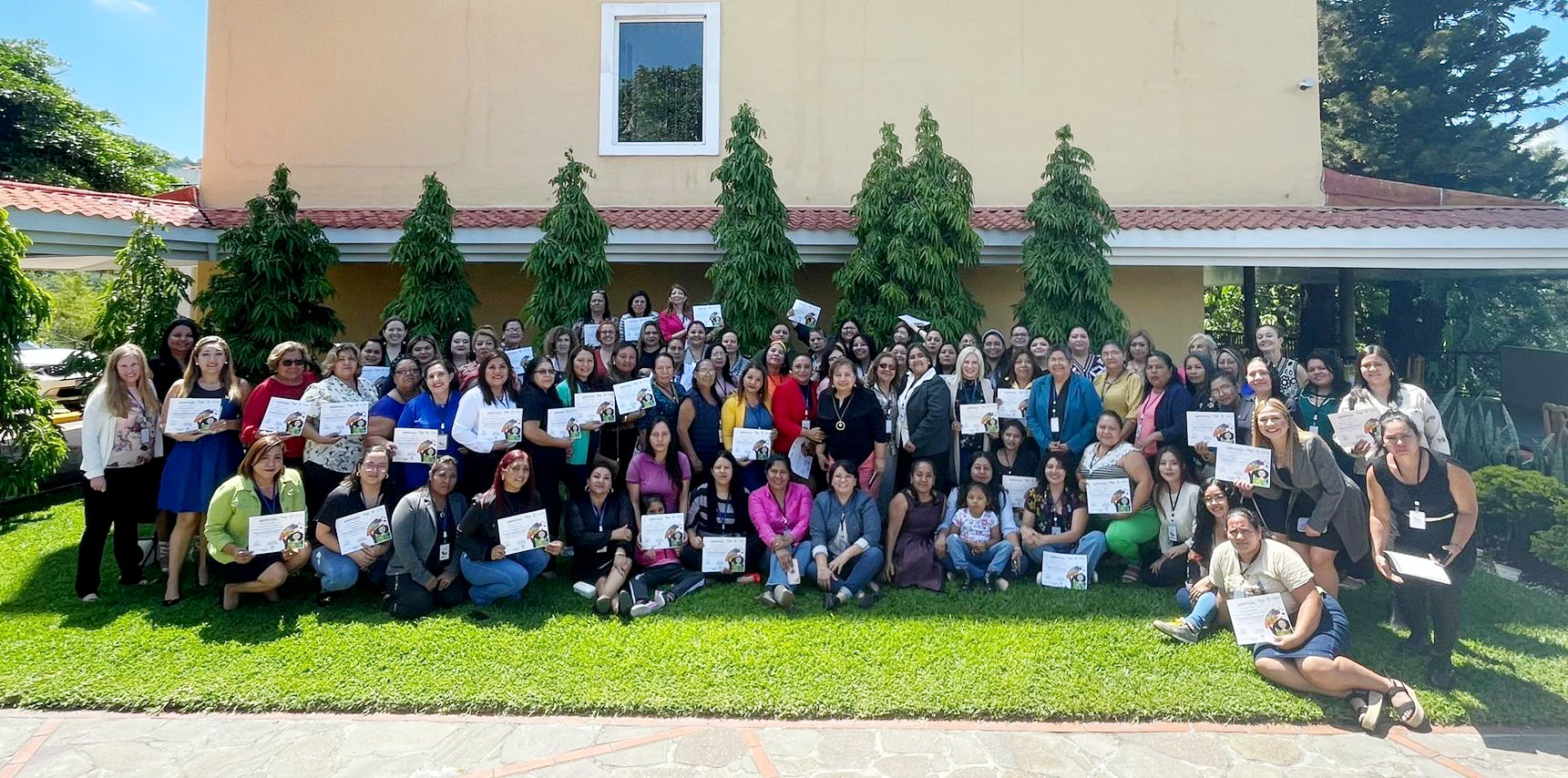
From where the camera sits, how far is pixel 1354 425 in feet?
17.5

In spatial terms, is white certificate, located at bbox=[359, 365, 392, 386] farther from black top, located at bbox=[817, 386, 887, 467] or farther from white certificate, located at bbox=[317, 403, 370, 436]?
black top, located at bbox=[817, 386, 887, 467]

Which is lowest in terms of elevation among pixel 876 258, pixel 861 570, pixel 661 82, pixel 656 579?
pixel 656 579

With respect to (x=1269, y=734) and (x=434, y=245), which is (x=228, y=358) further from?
(x=1269, y=734)

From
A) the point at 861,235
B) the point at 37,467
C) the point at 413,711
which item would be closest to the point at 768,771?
the point at 413,711

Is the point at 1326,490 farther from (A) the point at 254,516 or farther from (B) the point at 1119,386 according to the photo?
(A) the point at 254,516

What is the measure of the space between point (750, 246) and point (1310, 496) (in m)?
5.46

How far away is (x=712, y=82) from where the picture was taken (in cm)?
1123

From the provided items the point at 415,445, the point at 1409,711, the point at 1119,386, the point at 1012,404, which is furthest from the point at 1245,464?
the point at 415,445

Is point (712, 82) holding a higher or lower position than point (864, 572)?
higher

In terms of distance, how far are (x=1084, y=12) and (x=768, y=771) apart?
36.3 ft

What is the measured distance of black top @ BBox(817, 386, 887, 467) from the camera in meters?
6.41

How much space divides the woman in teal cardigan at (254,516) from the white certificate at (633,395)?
7.76 ft

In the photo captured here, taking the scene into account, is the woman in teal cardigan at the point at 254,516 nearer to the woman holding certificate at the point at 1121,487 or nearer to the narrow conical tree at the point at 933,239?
the narrow conical tree at the point at 933,239

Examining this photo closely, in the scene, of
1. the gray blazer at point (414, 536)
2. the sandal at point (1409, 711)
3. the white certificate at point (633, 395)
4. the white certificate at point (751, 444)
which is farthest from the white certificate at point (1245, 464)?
the gray blazer at point (414, 536)
